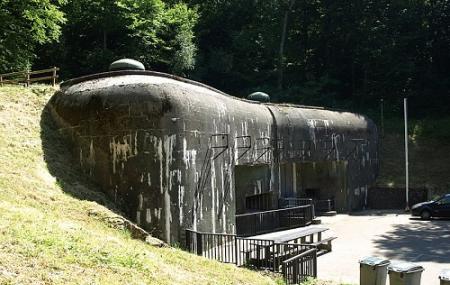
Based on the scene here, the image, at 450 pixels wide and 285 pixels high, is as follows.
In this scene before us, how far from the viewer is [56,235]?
9.55 meters

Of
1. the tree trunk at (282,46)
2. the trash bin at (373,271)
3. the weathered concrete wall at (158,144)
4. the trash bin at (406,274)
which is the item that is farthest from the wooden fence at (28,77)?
the tree trunk at (282,46)

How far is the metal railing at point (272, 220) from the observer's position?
1841 cm

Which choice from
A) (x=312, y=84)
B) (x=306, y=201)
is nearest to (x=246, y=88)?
(x=312, y=84)

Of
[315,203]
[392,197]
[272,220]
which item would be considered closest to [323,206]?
[315,203]

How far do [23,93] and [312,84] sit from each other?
26740 mm

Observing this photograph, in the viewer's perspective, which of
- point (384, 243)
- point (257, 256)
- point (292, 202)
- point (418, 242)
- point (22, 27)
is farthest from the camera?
point (22, 27)

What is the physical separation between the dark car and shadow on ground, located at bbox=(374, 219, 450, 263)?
2.84ft

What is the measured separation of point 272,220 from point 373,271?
9.00 metres

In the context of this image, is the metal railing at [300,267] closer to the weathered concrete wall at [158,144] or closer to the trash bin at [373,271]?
the trash bin at [373,271]

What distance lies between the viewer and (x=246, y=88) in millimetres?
44312

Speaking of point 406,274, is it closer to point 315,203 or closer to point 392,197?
point 315,203

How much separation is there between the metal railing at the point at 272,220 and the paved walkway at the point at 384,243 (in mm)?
1324

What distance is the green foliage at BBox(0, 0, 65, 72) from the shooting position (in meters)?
25.8

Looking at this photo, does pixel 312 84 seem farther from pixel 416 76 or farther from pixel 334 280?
pixel 334 280
